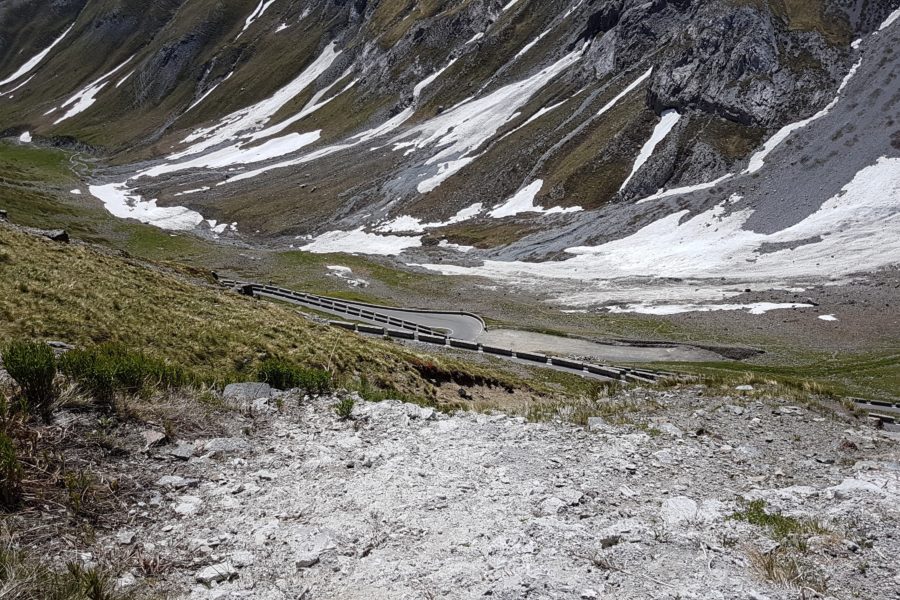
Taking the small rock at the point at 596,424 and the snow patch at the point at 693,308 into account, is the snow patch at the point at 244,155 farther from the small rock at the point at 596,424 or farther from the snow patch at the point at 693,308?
the small rock at the point at 596,424

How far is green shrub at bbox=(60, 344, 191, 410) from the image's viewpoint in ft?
25.0

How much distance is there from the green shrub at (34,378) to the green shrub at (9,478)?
1559 millimetres

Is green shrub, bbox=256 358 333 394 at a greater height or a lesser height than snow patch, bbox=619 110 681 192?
greater

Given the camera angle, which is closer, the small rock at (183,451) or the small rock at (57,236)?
the small rock at (183,451)

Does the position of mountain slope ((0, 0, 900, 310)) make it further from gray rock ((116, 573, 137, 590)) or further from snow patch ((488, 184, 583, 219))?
gray rock ((116, 573, 137, 590))

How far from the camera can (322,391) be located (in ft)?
35.9

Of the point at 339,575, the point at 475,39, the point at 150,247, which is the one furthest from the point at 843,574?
the point at 475,39

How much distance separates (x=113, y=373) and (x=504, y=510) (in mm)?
6151

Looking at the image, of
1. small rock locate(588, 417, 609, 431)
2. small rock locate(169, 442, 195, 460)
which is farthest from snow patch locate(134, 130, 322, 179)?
small rock locate(169, 442, 195, 460)

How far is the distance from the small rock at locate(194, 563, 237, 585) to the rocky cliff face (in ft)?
215

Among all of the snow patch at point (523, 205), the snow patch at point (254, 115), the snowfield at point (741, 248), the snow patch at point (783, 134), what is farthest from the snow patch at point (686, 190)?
the snow patch at point (254, 115)

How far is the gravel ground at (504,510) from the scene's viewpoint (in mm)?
5449

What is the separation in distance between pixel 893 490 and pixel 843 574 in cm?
290

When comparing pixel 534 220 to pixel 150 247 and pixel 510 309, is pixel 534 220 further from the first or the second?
pixel 150 247
